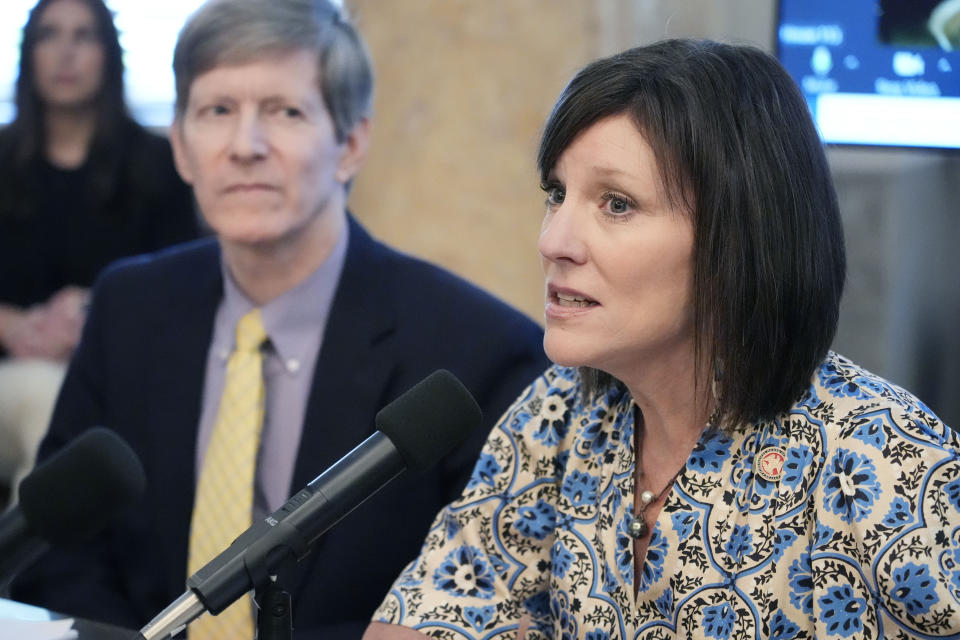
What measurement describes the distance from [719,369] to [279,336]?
34.7 inches

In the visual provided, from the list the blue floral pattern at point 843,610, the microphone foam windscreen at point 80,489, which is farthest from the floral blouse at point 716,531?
the microphone foam windscreen at point 80,489

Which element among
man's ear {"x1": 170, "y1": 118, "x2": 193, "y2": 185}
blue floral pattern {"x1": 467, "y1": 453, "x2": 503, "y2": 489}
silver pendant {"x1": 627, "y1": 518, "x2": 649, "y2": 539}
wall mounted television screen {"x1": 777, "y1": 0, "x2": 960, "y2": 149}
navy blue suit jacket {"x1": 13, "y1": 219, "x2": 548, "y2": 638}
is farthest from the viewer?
wall mounted television screen {"x1": 777, "y1": 0, "x2": 960, "y2": 149}

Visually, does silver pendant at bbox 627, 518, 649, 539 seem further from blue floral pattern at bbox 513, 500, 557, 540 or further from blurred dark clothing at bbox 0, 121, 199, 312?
blurred dark clothing at bbox 0, 121, 199, 312

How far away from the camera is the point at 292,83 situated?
6.78ft

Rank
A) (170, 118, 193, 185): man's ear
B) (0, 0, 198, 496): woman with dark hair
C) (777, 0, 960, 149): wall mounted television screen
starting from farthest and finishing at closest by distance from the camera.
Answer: (0, 0, 198, 496): woman with dark hair → (777, 0, 960, 149): wall mounted television screen → (170, 118, 193, 185): man's ear

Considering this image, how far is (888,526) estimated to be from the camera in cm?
121

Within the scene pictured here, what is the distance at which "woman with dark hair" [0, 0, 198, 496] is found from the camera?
323cm

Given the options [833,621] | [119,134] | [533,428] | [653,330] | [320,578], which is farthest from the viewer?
[119,134]

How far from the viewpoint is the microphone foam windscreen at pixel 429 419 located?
1107 millimetres

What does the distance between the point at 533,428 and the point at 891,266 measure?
5.44 ft

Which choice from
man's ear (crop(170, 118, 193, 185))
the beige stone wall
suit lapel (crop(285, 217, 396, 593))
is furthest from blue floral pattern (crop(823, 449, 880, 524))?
the beige stone wall

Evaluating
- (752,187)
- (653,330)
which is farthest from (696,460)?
(752,187)

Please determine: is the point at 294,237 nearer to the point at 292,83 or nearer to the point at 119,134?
the point at 292,83

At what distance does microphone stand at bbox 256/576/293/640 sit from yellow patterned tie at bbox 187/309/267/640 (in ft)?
2.80
